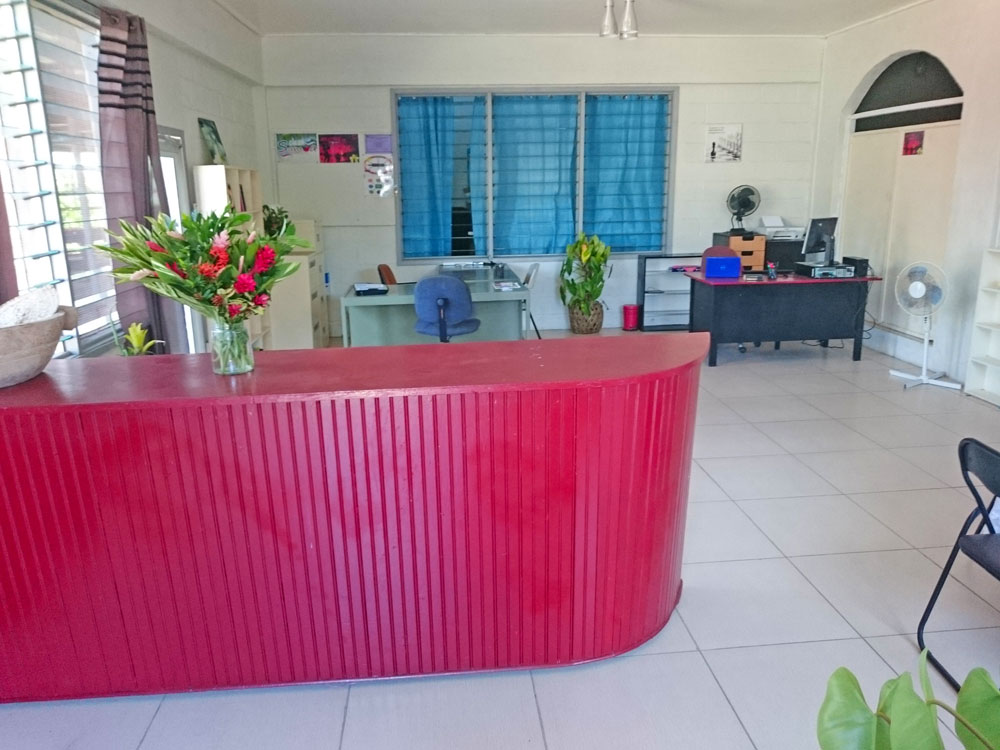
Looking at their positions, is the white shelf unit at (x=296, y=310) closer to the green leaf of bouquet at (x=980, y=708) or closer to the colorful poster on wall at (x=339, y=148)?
the colorful poster on wall at (x=339, y=148)

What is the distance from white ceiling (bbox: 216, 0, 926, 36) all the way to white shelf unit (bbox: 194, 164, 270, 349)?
1.31 meters

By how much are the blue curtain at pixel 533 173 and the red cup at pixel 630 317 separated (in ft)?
3.08

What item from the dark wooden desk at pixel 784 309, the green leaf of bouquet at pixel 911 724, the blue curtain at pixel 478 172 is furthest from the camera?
the blue curtain at pixel 478 172

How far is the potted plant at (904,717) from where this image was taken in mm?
708

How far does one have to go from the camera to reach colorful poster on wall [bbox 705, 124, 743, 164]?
23.9ft

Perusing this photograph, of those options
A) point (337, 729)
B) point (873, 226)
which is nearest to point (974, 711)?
point (337, 729)

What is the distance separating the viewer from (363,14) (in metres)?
6.01

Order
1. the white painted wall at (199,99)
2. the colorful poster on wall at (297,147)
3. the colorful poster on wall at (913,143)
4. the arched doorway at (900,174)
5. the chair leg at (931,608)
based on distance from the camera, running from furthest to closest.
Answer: the colorful poster on wall at (297,147) < the colorful poster on wall at (913,143) < the arched doorway at (900,174) < the white painted wall at (199,99) < the chair leg at (931,608)

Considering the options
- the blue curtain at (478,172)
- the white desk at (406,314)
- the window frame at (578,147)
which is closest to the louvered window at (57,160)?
the white desk at (406,314)

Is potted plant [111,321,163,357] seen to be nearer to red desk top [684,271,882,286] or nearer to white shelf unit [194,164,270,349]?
white shelf unit [194,164,270,349]

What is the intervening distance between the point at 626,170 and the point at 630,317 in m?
1.55

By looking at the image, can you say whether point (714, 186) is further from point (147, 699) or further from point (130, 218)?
point (147, 699)

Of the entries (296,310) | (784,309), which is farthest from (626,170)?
(296,310)

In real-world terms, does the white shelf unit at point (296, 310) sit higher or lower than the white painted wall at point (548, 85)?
lower
